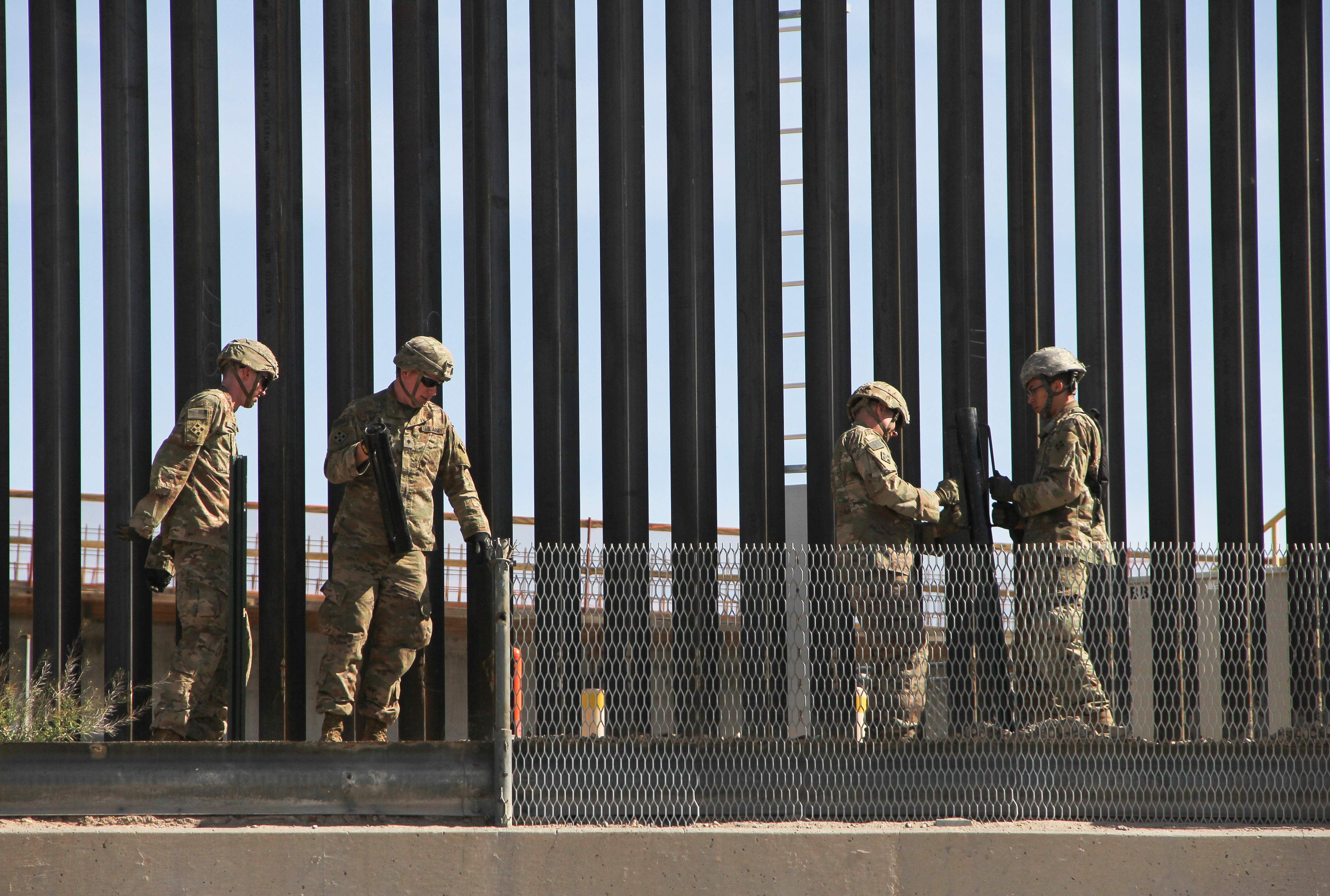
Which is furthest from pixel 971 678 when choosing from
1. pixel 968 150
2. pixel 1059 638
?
pixel 968 150

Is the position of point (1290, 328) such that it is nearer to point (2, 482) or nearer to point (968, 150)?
point (968, 150)

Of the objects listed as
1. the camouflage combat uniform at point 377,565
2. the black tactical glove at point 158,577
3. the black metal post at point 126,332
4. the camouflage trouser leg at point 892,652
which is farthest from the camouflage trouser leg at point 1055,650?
the black metal post at point 126,332

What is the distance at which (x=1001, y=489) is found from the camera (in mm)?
5879

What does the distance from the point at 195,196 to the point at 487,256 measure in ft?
5.35

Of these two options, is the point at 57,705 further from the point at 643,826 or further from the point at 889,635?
Answer: the point at 889,635

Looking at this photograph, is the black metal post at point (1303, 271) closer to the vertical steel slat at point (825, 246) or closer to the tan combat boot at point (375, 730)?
the vertical steel slat at point (825, 246)

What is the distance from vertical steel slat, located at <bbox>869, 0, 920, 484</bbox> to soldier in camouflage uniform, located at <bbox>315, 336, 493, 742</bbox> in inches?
91.4

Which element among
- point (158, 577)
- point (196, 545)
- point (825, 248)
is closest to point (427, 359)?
point (196, 545)

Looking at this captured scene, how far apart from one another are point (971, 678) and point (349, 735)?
3317 mm

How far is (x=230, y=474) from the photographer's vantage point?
573cm

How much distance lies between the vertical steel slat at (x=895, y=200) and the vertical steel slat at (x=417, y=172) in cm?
236

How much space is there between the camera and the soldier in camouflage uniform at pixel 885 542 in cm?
479

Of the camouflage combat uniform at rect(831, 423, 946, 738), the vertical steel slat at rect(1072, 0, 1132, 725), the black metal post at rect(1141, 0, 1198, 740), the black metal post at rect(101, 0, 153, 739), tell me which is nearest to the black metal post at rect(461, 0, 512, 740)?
the black metal post at rect(101, 0, 153, 739)

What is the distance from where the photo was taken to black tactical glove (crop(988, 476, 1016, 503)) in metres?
5.86
